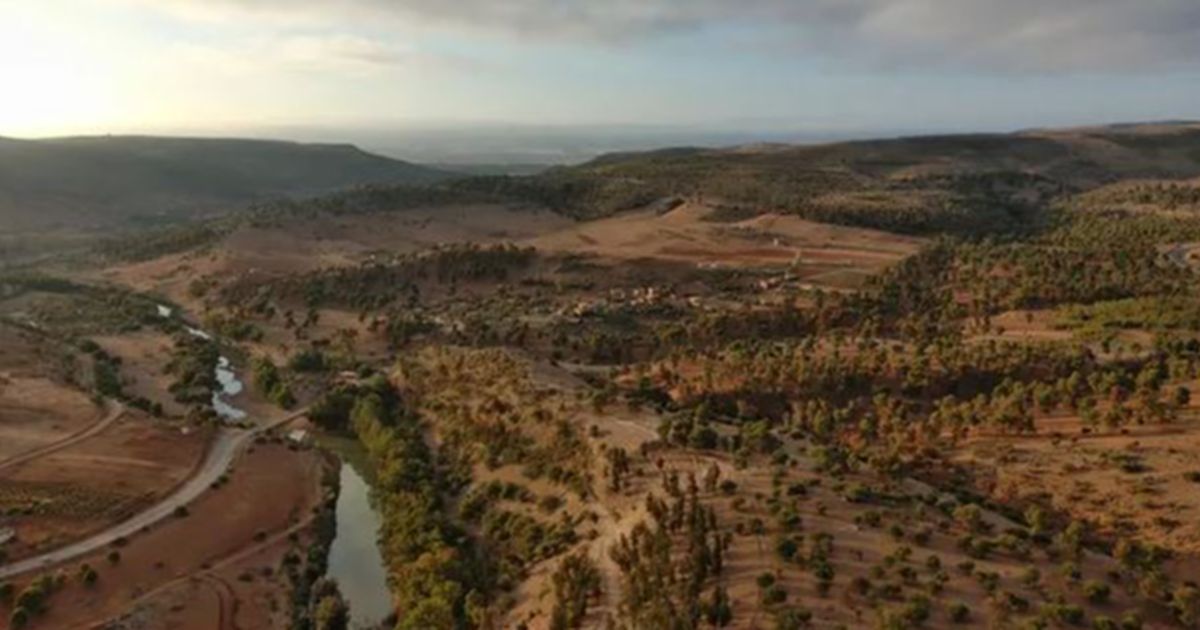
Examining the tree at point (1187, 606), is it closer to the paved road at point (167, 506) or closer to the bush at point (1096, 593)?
the bush at point (1096, 593)

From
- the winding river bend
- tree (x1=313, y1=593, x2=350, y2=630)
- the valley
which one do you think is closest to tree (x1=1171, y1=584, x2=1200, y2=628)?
the valley

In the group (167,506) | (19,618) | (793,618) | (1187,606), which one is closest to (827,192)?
(167,506)

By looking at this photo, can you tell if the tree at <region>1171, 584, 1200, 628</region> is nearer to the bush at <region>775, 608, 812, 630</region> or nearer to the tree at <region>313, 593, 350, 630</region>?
the bush at <region>775, 608, 812, 630</region>

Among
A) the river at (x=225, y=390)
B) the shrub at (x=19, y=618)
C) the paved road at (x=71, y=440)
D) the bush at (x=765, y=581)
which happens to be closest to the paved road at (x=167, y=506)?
the shrub at (x=19, y=618)

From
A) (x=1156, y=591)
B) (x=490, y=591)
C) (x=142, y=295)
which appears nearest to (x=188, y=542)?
(x=490, y=591)

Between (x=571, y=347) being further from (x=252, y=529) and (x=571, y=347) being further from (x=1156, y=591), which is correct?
(x=1156, y=591)

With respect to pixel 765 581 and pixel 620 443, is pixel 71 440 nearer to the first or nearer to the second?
pixel 620 443
